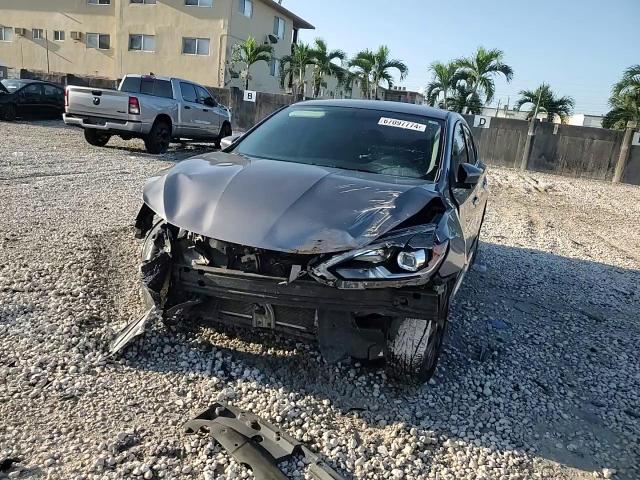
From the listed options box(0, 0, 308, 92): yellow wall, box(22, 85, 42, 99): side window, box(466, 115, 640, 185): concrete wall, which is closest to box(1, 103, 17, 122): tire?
box(22, 85, 42, 99): side window

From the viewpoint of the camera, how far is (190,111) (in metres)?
13.7

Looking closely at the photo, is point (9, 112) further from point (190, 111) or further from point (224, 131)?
point (190, 111)

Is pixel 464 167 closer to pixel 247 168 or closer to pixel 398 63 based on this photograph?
pixel 247 168

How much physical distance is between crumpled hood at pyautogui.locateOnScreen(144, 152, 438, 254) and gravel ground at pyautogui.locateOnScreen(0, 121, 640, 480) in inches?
36.0

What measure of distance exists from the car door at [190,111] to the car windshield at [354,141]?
9.89 m

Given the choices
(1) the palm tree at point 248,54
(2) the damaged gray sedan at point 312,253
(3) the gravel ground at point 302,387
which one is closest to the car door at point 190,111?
(3) the gravel ground at point 302,387

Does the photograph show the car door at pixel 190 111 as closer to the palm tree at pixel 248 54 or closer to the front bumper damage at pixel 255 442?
the front bumper damage at pixel 255 442

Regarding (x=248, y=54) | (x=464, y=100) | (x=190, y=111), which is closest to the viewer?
(x=190, y=111)

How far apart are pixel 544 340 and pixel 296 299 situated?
7.87ft

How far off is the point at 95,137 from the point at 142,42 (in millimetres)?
22175

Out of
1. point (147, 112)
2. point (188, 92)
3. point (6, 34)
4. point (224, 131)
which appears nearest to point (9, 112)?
point (224, 131)

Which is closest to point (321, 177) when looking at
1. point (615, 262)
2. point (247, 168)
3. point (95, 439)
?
point (247, 168)

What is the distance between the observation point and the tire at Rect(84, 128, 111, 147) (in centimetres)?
1305

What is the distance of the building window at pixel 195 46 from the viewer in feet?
103
